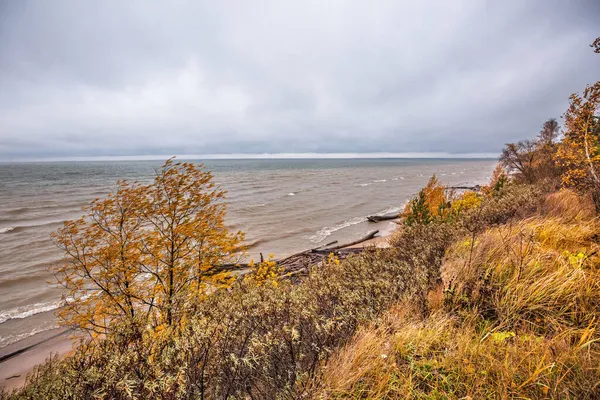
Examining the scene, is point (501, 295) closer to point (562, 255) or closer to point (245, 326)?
point (562, 255)

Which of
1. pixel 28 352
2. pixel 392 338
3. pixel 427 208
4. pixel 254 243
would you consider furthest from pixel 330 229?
pixel 392 338

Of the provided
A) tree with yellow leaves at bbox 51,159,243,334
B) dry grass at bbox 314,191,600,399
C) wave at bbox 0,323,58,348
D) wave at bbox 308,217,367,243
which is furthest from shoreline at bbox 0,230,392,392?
wave at bbox 308,217,367,243

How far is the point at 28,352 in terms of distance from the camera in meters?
7.70

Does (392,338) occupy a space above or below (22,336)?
above

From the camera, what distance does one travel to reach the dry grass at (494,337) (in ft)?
8.07

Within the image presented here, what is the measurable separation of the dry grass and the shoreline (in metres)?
8.21

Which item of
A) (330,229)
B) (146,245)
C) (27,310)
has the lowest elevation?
(27,310)

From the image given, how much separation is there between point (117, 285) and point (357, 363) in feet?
21.8

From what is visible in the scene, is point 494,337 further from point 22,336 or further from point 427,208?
point 22,336

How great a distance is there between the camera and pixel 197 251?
7496 millimetres

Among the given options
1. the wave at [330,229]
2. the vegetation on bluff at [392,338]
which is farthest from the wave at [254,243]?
the vegetation on bluff at [392,338]

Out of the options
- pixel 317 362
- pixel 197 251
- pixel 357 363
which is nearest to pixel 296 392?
pixel 317 362

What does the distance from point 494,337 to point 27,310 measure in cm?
1432

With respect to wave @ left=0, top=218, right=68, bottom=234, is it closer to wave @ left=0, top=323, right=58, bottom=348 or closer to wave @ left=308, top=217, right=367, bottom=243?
wave @ left=0, top=323, right=58, bottom=348
